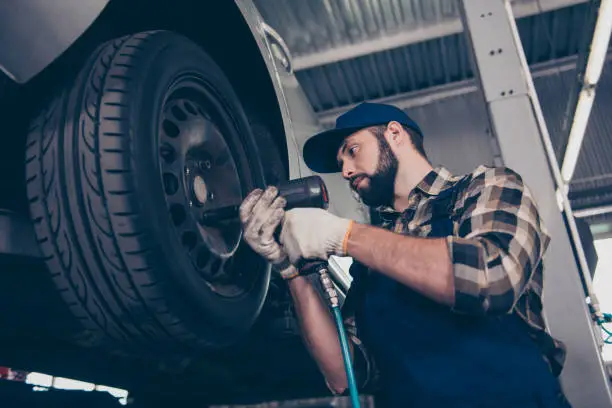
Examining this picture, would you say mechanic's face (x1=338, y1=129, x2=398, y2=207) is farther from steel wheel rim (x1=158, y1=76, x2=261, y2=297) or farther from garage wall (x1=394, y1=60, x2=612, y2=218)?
garage wall (x1=394, y1=60, x2=612, y2=218)

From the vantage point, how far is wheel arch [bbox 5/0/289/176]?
1.11 m

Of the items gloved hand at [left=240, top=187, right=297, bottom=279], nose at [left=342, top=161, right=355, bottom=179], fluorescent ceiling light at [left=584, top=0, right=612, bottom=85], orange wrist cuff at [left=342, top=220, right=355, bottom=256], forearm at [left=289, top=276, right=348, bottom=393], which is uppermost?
→ fluorescent ceiling light at [left=584, top=0, right=612, bottom=85]

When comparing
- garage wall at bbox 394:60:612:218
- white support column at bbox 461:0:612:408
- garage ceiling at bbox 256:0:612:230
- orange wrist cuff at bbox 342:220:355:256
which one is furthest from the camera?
garage wall at bbox 394:60:612:218

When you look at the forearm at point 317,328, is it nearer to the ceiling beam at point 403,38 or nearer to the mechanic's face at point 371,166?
the mechanic's face at point 371,166

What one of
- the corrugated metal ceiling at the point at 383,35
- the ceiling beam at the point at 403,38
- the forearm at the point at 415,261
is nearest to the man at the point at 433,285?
the forearm at the point at 415,261

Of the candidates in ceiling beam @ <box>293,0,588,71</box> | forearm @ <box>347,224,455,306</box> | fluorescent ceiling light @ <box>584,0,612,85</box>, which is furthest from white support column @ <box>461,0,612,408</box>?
ceiling beam @ <box>293,0,588,71</box>

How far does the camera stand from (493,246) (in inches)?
41.1

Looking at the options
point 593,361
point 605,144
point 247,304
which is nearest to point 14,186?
point 247,304

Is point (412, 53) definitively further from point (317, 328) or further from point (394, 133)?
point (317, 328)

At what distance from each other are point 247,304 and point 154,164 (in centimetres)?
45

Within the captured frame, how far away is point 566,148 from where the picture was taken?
14.4 ft

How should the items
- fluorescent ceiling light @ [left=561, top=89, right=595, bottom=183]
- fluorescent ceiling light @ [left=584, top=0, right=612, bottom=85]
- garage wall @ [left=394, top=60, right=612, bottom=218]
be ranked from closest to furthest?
fluorescent ceiling light @ [left=584, top=0, right=612, bottom=85]
fluorescent ceiling light @ [left=561, top=89, right=595, bottom=183]
garage wall @ [left=394, top=60, right=612, bottom=218]

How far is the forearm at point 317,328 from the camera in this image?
1346 millimetres

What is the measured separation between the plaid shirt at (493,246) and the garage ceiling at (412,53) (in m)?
2.76
